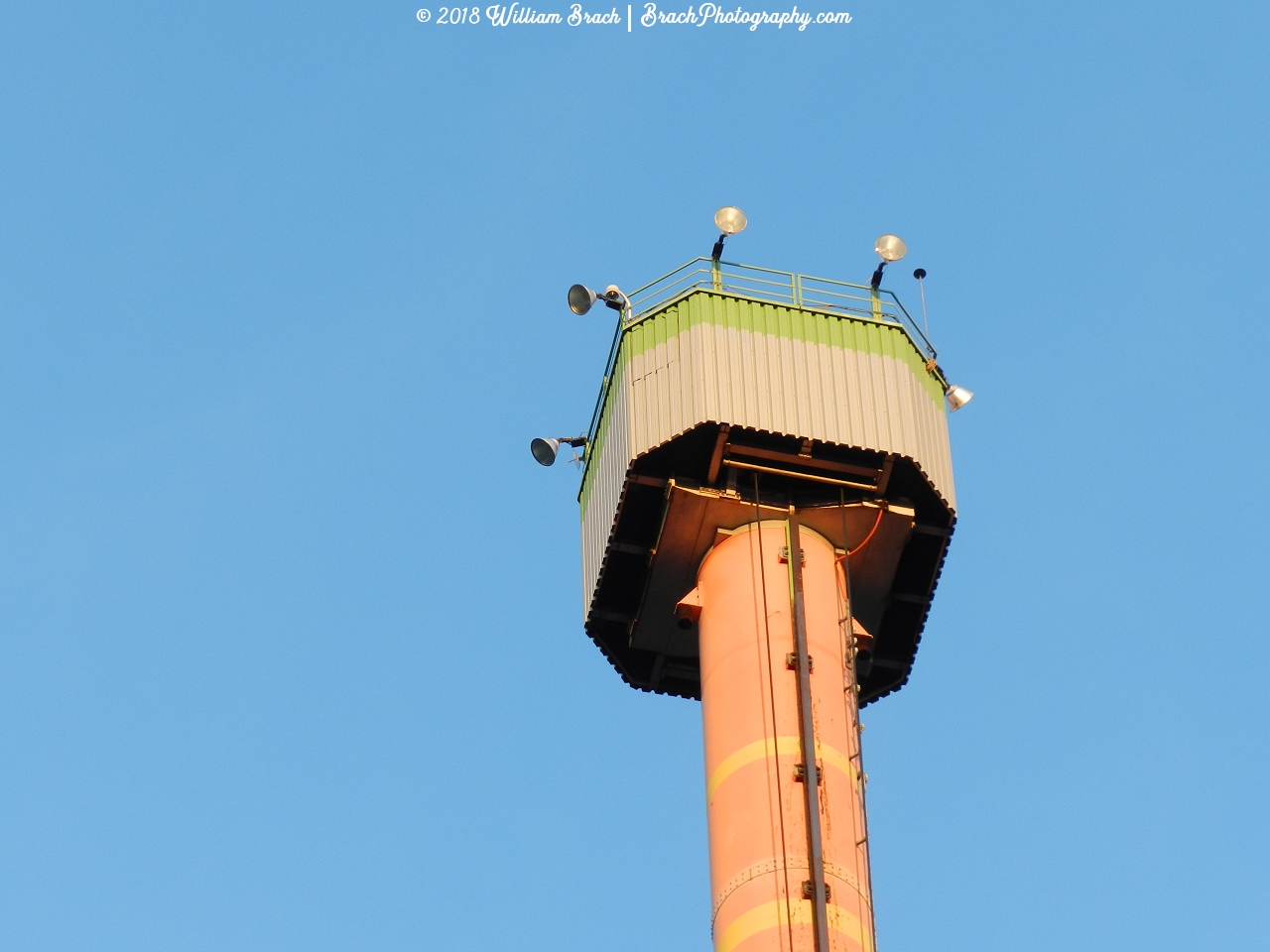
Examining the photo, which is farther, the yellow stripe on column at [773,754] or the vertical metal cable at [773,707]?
the yellow stripe on column at [773,754]

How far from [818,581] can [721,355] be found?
533cm

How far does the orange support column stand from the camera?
48.3 meters

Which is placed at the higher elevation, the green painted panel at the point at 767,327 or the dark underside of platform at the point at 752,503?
the green painted panel at the point at 767,327

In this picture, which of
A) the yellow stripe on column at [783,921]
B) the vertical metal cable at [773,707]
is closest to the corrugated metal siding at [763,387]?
the vertical metal cable at [773,707]

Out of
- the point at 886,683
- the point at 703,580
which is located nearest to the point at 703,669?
the point at 703,580

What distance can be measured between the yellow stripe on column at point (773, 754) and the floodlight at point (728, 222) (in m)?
12.5

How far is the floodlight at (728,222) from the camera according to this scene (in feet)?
188

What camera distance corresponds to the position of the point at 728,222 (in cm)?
5722

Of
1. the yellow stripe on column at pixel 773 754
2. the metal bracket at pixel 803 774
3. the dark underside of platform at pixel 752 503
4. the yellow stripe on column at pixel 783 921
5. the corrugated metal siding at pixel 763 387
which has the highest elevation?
the corrugated metal siding at pixel 763 387

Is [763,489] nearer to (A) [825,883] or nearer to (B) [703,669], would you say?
(B) [703,669]

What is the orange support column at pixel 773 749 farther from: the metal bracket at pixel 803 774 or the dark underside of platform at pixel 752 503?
the dark underside of platform at pixel 752 503

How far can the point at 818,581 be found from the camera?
177ft

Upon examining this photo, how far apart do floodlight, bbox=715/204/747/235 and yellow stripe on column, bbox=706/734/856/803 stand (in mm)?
12515

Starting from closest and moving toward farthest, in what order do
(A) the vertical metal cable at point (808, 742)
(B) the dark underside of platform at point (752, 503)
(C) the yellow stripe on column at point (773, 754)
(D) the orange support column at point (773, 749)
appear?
1. (A) the vertical metal cable at point (808, 742)
2. (D) the orange support column at point (773, 749)
3. (C) the yellow stripe on column at point (773, 754)
4. (B) the dark underside of platform at point (752, 503)
